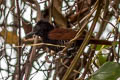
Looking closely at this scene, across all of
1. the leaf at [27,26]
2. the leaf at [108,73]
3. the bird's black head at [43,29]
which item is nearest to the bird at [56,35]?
the bird's black head at [43,29]

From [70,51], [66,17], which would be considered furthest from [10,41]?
A: [66,17]

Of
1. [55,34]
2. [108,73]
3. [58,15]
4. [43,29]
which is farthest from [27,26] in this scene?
[108,73]

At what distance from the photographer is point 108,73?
0.82 meters

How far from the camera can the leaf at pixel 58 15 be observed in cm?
144

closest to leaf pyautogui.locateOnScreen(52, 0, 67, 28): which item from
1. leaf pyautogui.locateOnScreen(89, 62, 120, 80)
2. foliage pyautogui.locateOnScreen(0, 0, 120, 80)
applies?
foliage pyautogui.locateOnScreen(0, 0, 120, 80)

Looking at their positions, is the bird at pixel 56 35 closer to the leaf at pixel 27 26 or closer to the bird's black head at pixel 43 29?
the bird's black head at pixel 43 29

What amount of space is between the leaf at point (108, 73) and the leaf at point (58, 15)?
1.98 ft

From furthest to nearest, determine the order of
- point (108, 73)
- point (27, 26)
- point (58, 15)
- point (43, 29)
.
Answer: point (27, 26) → point (58, 15) → point (43, 29) → point (108, 73)

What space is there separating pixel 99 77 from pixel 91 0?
2.41ft

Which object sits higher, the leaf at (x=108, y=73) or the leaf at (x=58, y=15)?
the leaf at (x=58, y=15)

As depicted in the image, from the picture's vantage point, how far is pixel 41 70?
1.51 m

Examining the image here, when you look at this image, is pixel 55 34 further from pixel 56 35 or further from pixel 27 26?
pixel 27 26

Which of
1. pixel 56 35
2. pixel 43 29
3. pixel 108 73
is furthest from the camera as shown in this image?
pixel 43 29

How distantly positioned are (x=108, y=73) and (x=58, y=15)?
0.69 m
